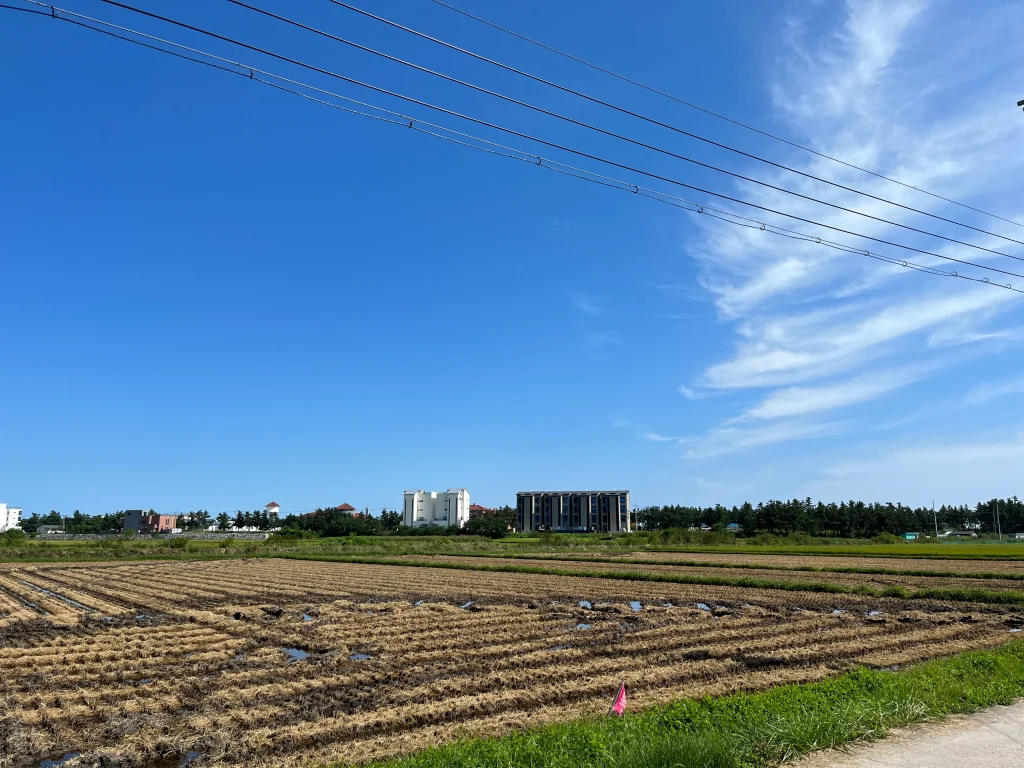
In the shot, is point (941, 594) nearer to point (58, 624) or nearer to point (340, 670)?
point (340, 670)

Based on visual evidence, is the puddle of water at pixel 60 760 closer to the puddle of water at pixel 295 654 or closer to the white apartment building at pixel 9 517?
the puddle of water at pixel 295 654

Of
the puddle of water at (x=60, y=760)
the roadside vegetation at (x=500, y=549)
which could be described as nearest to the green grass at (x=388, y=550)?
the roadside vegetation at (x=500, y=549)

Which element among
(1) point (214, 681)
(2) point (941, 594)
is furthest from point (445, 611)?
(2) point (941, 594)

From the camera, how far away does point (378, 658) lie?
1415 centimetres

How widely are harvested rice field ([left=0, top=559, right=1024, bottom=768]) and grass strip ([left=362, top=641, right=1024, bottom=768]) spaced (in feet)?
4.00

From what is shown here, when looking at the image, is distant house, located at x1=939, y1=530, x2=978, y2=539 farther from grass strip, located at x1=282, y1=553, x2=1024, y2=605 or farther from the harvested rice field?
the harvested rice field

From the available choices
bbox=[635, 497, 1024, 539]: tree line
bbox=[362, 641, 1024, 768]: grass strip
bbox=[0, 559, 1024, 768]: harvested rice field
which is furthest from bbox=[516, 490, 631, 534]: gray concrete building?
bbox=[362, 641, 1024, 768]: grass strip

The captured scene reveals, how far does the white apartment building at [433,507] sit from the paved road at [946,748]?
14805cm

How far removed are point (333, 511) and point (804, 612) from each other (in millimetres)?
113883

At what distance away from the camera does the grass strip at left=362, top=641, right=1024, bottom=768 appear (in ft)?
22.2

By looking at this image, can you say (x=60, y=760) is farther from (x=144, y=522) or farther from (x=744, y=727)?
(x=144, y=522)

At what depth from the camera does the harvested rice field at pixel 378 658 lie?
8.93 m

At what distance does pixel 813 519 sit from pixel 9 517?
630ft

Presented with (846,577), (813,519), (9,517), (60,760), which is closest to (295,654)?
(60,760)
